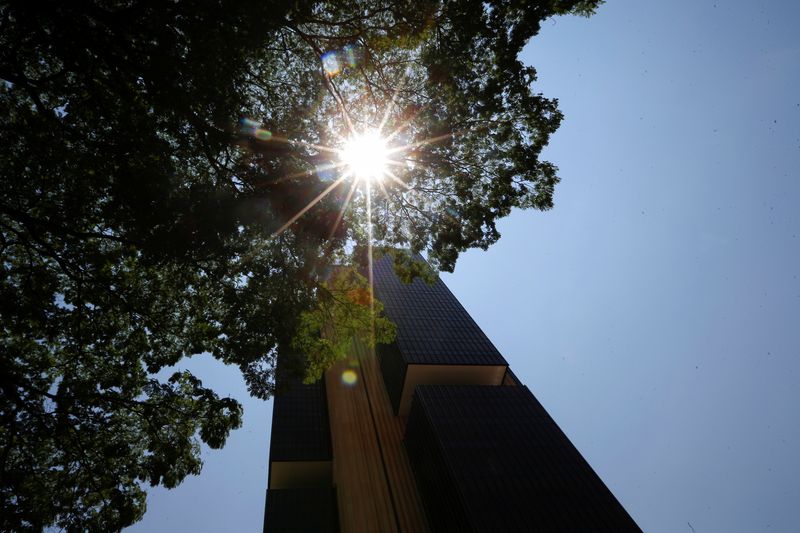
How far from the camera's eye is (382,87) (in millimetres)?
13164

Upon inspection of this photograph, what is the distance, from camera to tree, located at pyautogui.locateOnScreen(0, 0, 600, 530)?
9.53m

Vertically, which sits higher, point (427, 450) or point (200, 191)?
point (427, 450)

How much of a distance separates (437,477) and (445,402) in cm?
864

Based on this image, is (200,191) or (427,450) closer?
(200,191)

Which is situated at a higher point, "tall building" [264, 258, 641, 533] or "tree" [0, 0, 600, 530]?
"tall building" [264, 258, 641, 533]

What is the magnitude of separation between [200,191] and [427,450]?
36.6 meters

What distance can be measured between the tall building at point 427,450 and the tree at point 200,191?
69.2ft

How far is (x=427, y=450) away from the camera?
3881cm

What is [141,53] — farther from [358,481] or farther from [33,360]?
[358,481]

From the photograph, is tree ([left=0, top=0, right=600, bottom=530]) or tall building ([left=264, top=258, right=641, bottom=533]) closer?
tree ([left=0, top=0, right=600, bottom=530])

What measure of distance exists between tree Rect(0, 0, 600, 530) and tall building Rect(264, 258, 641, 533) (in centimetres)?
2108

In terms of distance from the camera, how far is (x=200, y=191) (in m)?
9.91

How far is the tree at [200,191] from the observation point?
9531 millimetres

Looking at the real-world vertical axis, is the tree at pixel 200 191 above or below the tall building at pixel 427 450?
below
